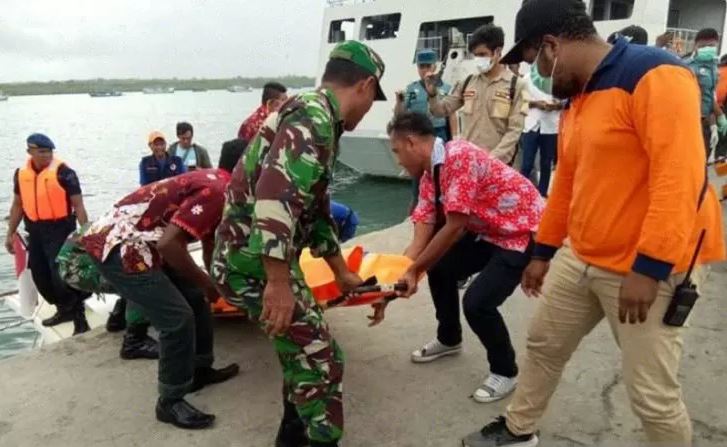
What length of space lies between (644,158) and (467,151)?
1.18 m

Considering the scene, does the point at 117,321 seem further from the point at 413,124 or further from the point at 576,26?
the point at 576,26

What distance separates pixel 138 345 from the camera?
408 cm

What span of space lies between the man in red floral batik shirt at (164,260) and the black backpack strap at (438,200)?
108 cm

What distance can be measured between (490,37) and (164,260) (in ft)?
11.2

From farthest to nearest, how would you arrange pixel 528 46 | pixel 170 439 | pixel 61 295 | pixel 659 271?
pixel 61 295, pixel 170 439, pixel 528 46, pixel 659 271

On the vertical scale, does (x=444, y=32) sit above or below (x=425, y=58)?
above

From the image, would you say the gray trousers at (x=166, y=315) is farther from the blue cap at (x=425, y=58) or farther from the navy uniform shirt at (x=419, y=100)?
the blue cap at (x=425, y=58)

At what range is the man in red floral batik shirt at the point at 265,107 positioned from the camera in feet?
17.9

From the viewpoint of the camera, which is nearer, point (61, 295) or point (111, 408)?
point (111, 408)

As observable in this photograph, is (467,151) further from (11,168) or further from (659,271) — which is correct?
(11,168)

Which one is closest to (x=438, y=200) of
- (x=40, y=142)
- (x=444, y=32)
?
(x=40, y=142)

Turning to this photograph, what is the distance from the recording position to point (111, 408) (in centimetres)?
340

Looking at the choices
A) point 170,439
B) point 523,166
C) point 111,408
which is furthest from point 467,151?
point 523,166

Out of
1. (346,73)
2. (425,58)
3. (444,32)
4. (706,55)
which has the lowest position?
(346,73)
